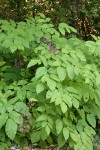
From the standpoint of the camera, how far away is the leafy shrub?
3.73 metres

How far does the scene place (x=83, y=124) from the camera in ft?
13.7

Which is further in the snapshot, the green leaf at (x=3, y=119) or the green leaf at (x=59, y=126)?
the green leaf at (x=59, y=126)

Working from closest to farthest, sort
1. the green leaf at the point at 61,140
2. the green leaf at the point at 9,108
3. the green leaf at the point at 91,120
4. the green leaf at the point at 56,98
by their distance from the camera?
the green leaf at the point at 56,98, the green leaf at the point at 9,108, the green leaf at the point at 61,140, the green leaf at the point at 91,120

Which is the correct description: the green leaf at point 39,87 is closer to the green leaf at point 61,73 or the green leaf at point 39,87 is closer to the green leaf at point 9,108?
the green leaf at point 61,73

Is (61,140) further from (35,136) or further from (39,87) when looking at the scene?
(39,87)

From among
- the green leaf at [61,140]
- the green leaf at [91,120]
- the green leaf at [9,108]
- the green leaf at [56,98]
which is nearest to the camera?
the green leaf at [56,98]

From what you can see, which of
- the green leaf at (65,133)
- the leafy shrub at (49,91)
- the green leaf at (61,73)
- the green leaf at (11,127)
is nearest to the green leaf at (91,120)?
→ the leafy shrub at (49,91)

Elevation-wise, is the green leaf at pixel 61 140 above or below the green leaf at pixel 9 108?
below

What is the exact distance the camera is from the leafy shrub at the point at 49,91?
12.2 feet

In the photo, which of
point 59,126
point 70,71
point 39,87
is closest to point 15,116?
point 39,87

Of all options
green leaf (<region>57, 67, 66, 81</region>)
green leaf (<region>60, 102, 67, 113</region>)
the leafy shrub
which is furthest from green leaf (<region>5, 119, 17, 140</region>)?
green leaf (<region>57, 67, 66, 81</region>)

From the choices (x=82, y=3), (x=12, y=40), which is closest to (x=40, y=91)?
(x=12, y=40)

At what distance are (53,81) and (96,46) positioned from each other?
80cm

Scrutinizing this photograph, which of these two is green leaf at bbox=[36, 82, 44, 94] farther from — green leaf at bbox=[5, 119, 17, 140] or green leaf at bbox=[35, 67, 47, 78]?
green leaf at bbox=[5, 119, 17, 140]
